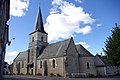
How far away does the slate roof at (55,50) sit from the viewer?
43.7 metres

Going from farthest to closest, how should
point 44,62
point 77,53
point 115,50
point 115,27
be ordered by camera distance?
point 44,62 < point 77,53 < point 115,27 < point 115,50

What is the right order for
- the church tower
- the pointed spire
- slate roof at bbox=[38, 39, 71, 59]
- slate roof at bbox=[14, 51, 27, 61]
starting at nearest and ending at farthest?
slate roof at bbox=[38, 39, 71, 59] → the church tower → the pointed spire → slate roof at bbox=[14, 51, 27, 61]

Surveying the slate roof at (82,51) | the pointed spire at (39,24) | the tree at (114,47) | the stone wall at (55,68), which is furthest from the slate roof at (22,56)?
the tree at (114,47)

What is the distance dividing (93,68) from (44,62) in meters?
13.1

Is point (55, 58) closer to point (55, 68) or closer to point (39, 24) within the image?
point (55, 68)

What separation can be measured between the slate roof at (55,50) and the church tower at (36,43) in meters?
2.44

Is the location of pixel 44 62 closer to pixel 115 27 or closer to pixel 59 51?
pixel 59 51

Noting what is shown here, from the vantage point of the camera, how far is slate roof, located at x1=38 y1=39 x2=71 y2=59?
43.7 m

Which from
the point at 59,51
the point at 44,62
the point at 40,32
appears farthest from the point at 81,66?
the point at 40,32

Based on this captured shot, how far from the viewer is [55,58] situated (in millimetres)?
44125

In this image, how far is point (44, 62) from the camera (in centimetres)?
4716

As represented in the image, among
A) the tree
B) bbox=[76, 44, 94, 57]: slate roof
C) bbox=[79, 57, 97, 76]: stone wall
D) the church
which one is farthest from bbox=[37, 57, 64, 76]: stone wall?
the tree

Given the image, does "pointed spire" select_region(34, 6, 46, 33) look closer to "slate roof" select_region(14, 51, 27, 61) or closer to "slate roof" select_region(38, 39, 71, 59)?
"slate roof" select_region(38, 39, 71, 59)

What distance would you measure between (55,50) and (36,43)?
338 inches
